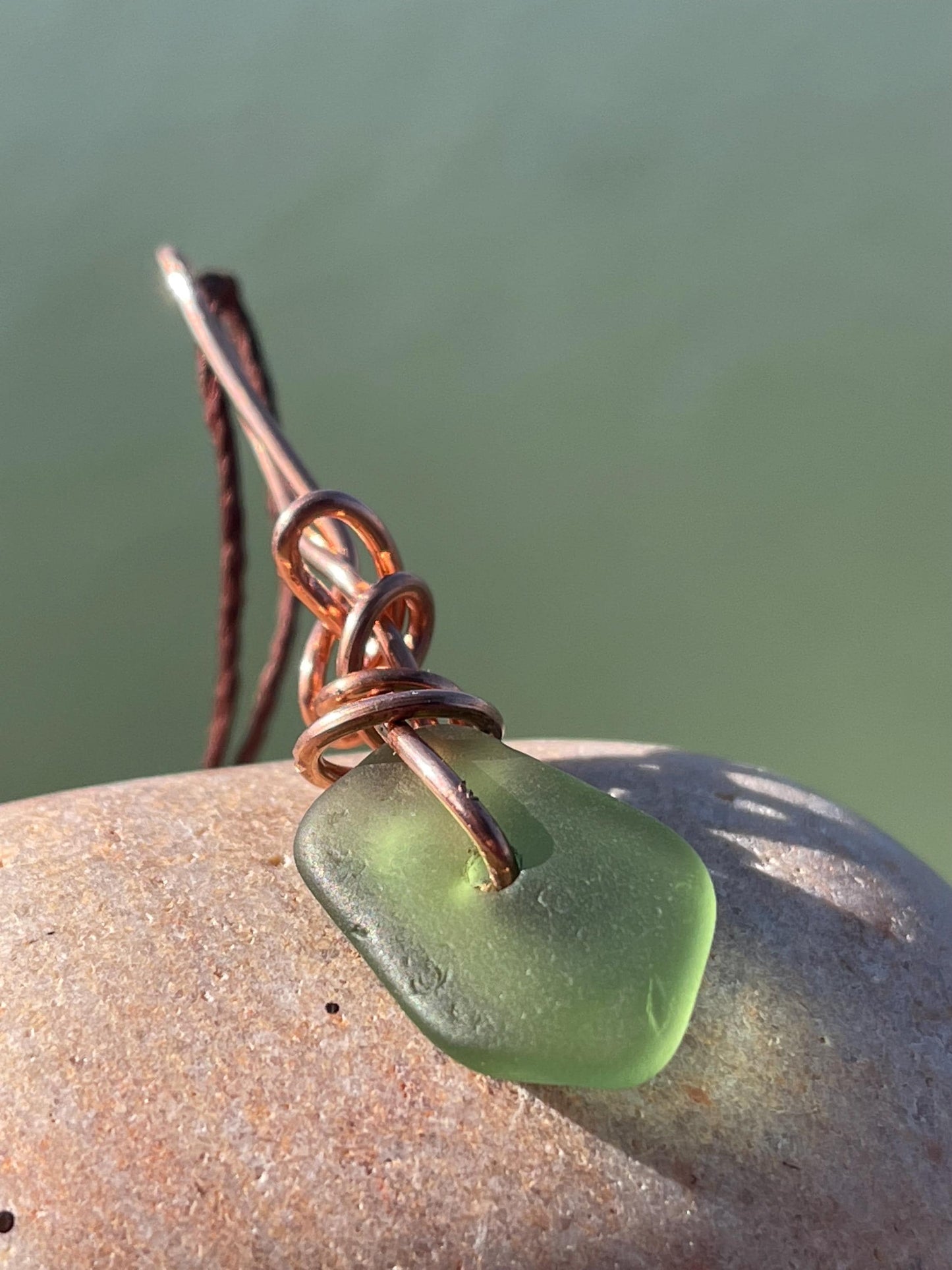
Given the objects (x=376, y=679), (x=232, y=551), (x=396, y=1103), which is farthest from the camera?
(x=232, y=551)

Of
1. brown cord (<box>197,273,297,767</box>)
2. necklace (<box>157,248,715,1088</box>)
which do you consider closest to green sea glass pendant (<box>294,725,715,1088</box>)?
necklace (<box>157,248,715,1088</box>)

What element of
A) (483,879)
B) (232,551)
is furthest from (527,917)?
(232,551)

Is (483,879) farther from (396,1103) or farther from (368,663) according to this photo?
(368,663)

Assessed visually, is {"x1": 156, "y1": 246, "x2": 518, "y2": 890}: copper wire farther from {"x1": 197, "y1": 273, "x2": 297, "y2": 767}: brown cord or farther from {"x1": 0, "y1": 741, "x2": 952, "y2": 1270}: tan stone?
{"x1": 197, "y1": 273, "x2": 297, "y2": 767}: brown cord

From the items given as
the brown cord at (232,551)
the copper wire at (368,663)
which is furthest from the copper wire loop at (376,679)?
the brown cord at (232,551)

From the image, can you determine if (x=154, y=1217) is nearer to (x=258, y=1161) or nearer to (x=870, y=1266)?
(x=258, y=1161)

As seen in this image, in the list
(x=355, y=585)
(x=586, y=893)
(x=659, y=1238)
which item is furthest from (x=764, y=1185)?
(x=355, y=585)
